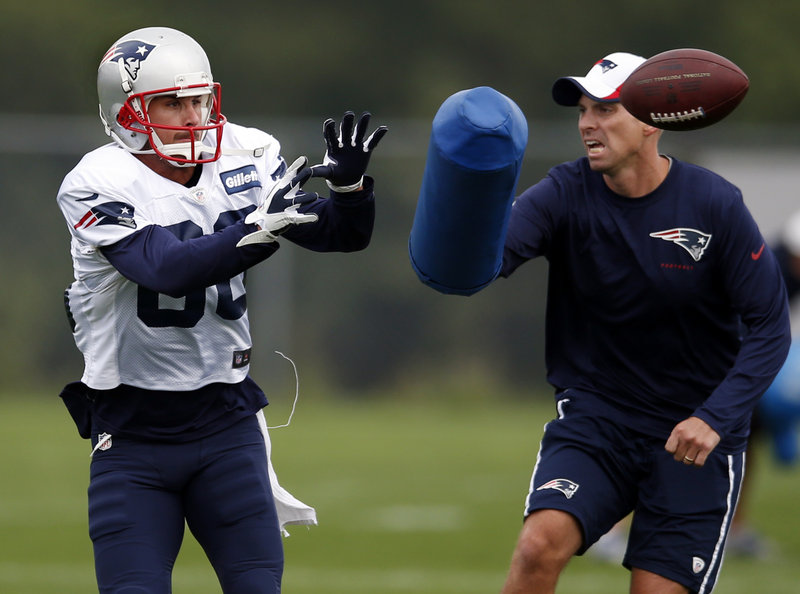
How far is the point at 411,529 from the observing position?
7.71 m

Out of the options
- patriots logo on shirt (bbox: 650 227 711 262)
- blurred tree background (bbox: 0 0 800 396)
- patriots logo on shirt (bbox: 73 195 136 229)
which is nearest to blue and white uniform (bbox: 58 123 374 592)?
patriots logo on shirt (bbox: 73 195 136 229)

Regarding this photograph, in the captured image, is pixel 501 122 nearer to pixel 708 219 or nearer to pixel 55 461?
pixel 708 219

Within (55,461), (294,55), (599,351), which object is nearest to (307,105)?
(294,55)

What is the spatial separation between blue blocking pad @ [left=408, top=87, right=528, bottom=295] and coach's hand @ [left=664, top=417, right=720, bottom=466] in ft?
2.33

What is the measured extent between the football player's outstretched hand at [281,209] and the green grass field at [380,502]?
314cm

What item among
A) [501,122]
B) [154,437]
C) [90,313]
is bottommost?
[154,437]

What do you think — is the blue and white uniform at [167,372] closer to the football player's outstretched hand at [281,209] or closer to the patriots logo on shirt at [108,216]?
the patriots logo on shirt at [108,216]

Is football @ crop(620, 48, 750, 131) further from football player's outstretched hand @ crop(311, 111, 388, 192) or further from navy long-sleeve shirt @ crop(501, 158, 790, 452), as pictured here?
football player's outstretched hand @ crop(311, 111, 388, 192)

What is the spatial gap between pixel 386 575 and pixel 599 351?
2.60 metres

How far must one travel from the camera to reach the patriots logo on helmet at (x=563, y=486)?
4027 millimetres

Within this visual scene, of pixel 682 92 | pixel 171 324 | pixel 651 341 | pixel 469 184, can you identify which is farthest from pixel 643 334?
pixel 171 324

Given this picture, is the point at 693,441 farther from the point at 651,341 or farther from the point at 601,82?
the point at 601,82

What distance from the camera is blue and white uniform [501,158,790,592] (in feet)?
13.4

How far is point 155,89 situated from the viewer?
366 centimetres
